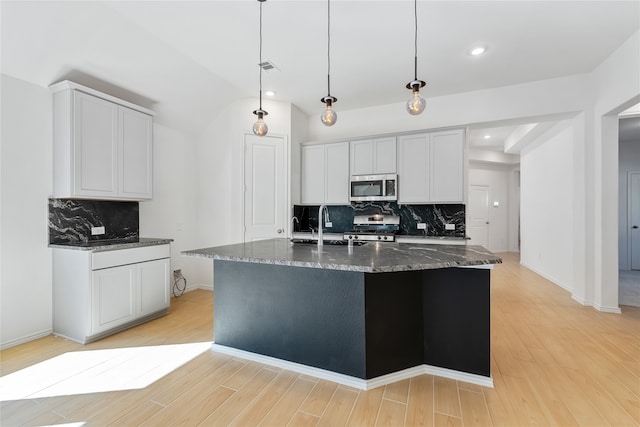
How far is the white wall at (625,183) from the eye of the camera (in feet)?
20.3

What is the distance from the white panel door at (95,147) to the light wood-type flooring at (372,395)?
158cm

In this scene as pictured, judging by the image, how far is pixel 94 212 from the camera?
3438mm

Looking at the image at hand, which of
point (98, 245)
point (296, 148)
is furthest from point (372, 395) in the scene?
point (296, 148)

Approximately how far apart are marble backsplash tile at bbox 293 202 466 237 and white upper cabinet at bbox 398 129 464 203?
0.40m

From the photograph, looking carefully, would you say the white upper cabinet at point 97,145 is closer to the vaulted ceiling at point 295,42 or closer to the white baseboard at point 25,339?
the vaulted ceiling at point 295,42

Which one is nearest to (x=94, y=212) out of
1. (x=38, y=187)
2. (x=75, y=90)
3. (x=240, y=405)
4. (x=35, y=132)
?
(x=38, y=187)

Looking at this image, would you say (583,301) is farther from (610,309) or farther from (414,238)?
(414,238)

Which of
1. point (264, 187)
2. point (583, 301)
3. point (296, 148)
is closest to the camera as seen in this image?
point (583, 301)

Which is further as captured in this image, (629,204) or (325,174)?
(629,204)

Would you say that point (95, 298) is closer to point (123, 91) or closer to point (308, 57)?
point (123, 91)

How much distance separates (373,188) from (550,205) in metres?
3.45

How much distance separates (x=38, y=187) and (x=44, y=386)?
192cm

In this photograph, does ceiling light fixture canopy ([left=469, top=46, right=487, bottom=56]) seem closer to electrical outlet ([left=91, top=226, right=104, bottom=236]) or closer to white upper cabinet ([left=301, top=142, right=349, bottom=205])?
white upper cabinet ([left=301, top=142, right=349, bottom=205])

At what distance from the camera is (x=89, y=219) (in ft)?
11.1
